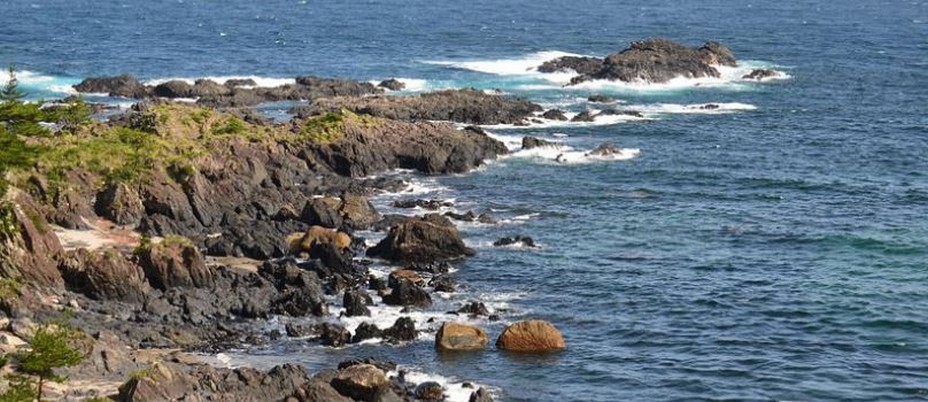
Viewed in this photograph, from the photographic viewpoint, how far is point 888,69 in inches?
6560

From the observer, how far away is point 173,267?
235 feet

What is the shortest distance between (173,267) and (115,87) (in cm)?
7406

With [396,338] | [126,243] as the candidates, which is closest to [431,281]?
[396,338]

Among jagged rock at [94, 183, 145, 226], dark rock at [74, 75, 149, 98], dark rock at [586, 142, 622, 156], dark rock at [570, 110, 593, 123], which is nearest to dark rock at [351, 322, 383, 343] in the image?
jagged rock at [94, 183, 145, 226]

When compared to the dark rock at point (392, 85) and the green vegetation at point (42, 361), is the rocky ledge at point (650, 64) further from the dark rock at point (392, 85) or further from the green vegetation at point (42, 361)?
the green vegetation at point (42, 361)

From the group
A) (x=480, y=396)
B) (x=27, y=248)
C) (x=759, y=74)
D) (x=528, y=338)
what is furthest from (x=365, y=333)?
(x=759, y=74)

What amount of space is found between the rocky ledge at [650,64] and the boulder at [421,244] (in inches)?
2973

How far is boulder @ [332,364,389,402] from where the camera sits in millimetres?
57125

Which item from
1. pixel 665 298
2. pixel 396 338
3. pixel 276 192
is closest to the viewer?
pixel 396 338

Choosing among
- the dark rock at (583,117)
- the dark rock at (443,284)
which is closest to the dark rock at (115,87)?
the dark rock at (583,117)

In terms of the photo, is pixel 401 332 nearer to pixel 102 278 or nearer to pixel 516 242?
pixel 102 278

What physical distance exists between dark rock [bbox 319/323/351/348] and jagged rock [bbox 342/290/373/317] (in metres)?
3.49

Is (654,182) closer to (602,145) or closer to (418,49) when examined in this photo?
(602,145)

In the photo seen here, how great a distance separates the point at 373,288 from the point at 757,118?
68.3m
